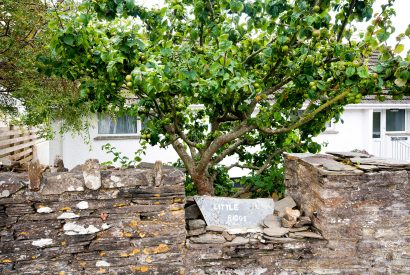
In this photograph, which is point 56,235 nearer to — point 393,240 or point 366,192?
point 366,192

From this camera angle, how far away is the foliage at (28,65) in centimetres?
389

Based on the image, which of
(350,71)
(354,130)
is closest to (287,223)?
(350,71)

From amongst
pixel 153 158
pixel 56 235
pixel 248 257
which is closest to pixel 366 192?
pixel 248 257

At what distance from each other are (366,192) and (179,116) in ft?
8.02

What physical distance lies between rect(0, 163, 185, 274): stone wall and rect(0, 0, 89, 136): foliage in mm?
1141

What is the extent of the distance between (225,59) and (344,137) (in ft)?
31.1

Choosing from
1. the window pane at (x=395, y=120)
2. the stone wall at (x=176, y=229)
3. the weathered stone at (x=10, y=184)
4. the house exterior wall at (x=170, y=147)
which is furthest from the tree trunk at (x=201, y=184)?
the window pane at (x=395, y=120)

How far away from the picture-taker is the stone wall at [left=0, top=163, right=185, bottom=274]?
9.86 feet

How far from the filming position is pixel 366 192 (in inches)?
132

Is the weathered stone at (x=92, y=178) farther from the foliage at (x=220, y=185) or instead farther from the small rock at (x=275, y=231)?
the foliage at (x=220, y=185)

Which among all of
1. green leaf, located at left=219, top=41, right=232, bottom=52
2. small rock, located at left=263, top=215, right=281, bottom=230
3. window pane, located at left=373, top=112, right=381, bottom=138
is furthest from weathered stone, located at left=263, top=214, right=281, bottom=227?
window pane, located at left=373, top=112, right=381, bottom=138

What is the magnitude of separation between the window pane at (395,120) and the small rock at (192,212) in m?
11.9

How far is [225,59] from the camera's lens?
10.3ft

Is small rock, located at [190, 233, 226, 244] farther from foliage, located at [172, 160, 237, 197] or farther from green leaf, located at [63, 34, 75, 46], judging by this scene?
green leaf, located at [63, 34, 75, 46]
